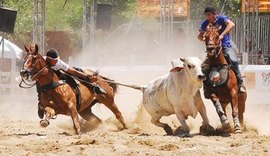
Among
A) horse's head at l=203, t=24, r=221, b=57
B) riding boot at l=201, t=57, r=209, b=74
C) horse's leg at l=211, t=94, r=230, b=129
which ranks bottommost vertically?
horse's leg at l=211, t=94, r=230, b=129

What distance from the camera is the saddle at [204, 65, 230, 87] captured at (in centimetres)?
1189

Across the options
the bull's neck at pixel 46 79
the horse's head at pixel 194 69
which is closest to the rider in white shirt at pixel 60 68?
the bull's neck at pixel 46 79

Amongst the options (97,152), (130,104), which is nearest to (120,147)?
(97,152)

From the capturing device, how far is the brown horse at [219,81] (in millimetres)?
11742

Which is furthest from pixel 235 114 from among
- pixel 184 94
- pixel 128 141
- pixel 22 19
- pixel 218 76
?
pixel 22 19

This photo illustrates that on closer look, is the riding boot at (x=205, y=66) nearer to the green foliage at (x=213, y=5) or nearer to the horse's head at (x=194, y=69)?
the horse's head at (x=194, y=69)

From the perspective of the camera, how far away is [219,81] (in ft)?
39.2

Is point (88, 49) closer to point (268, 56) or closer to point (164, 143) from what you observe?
point (268, 56)

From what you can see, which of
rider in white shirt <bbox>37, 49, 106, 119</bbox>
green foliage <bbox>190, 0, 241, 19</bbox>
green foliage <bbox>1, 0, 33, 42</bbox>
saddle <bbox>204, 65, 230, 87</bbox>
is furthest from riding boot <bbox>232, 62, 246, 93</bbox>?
green foliage <bbox>1, 0, 33, 42</bbox>

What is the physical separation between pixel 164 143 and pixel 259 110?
9342 mm

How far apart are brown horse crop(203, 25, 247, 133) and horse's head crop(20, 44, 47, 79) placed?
2771 millimetres

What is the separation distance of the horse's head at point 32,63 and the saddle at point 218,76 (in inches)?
111

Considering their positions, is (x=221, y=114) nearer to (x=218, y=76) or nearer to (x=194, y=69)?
(x=218, y=76)

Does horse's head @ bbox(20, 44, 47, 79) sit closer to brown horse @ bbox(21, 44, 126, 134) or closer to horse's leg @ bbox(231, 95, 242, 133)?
brown horse @ bbox(21, 44, 126, 134)
